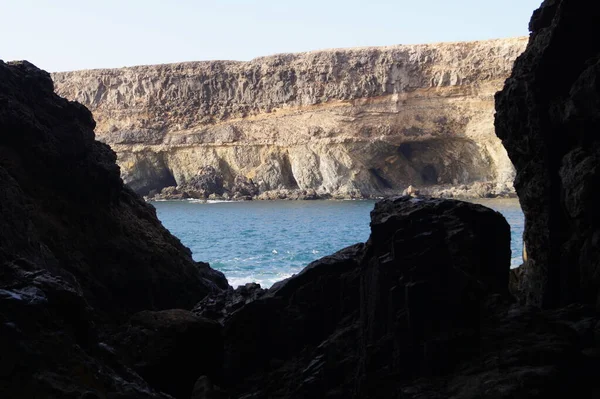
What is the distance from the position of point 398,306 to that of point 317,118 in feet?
176

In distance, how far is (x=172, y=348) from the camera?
5.76 metres

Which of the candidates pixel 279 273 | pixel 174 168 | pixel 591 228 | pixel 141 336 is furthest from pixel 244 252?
pixel 174 168

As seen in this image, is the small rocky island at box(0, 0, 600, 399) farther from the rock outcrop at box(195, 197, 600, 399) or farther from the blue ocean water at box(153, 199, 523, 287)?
the blue ocean water at box(153, 199, 523, 287)

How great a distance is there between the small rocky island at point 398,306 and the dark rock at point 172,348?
0.05 feet

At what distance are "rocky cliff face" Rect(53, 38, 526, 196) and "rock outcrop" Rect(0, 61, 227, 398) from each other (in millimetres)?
45997

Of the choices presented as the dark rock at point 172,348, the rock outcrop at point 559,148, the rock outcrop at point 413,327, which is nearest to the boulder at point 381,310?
the rock outcrop at point 413,327

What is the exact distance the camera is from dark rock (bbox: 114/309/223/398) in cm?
561

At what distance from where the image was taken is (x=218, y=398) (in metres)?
5.13

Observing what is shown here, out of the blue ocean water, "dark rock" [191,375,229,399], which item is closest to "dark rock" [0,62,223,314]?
"dark rock" [191,375,229,399]

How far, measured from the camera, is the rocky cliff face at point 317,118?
2119 inches

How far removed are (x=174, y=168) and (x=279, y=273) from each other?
46759mm

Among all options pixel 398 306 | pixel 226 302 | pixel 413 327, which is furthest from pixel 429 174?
pixel 413 327

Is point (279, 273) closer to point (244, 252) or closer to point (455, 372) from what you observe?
point (244, 252)

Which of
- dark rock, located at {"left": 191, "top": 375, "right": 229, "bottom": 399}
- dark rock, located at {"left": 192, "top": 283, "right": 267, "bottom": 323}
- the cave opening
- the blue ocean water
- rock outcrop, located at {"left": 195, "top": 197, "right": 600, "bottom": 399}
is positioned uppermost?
rock outcrop, located at {"left": 195, "top": 197, "right": 600, "bottom": 399}
